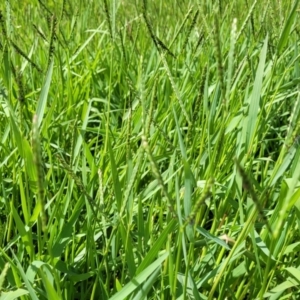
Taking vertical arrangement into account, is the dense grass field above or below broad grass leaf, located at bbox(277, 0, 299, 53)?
below

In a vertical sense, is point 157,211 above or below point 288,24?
below

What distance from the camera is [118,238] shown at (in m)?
0.76

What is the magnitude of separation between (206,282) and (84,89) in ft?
2.56

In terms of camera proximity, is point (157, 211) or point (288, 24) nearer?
point (288, 24)

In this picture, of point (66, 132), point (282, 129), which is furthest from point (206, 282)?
point (282, 129)

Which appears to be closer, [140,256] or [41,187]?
[41,187]

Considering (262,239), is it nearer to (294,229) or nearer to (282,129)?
(294,229)

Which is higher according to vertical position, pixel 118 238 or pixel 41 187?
pixel 41 187

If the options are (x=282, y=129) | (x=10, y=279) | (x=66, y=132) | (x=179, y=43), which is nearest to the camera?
(x=10, y=279)

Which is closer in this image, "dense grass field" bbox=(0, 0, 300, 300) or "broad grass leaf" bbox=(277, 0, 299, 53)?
"dense grass field" bbox=(0, 0, 300, 300)

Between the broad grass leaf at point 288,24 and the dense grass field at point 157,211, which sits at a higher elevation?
the broad grass leaf at point 288,24

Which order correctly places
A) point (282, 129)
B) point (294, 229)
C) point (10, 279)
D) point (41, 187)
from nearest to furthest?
point (41, 187) < point (10, 279) < point (294, 229) < point (282, 129)

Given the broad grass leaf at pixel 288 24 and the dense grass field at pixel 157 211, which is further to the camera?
the broad grass leaf at pixel 288 24

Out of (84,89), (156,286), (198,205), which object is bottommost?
(156,286)
